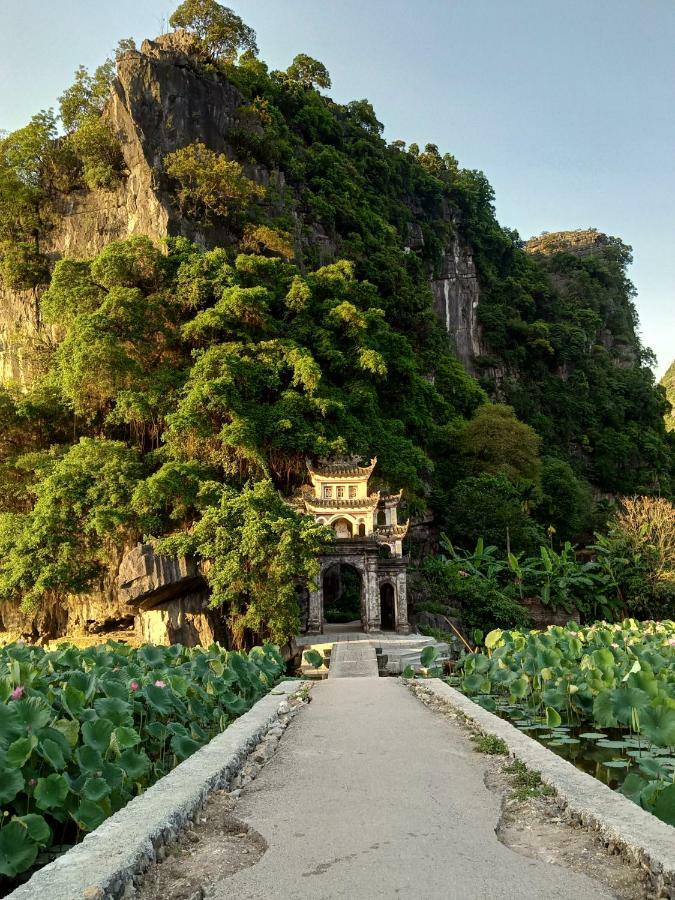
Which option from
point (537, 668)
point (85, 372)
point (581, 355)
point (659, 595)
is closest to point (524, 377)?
point (581, 355)

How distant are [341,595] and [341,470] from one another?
5259mm

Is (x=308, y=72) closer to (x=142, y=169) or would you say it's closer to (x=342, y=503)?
(x=142, y=169)

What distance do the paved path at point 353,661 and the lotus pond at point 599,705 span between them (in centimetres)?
189

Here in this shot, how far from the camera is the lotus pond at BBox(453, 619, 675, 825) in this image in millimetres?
4605

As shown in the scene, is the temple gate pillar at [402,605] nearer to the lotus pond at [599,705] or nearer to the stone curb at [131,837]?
the lotus pond at [599,705]

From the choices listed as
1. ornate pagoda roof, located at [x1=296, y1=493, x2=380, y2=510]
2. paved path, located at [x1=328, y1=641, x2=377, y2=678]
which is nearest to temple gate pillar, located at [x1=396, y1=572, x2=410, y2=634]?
ornate pagoda roof, located at [x1=296, y1=493, x2=380, y2=510]

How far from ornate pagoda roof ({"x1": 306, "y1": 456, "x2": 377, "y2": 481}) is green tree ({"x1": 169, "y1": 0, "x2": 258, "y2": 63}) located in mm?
21493

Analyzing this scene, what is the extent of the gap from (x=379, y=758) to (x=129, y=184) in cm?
2746

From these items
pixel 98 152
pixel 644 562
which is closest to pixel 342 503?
pixel 644 562

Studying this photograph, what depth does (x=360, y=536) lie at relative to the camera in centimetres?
1917

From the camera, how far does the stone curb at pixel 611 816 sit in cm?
257

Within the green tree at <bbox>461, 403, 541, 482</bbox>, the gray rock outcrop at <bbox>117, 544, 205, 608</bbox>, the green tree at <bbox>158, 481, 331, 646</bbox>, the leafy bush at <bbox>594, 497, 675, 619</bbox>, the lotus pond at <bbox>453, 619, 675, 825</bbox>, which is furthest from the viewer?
the green tree at <bbox>461, 403, 541, 482</bbox>

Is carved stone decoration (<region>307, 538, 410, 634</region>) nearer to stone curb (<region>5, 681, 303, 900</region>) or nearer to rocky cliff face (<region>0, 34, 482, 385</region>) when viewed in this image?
stone curb (<region>5, 681, 303, 900</region>)

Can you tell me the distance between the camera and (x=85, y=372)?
68.7 feet
